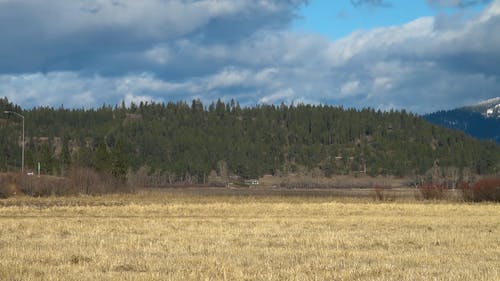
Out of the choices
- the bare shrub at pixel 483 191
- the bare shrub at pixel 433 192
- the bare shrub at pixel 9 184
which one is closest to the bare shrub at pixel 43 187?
the bare shrub at pixel 9 184

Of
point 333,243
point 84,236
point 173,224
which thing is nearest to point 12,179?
point 173,224

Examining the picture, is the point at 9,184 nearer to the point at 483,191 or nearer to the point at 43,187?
the point at 43,187

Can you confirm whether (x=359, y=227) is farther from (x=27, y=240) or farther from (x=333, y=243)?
(x=27, y=240)

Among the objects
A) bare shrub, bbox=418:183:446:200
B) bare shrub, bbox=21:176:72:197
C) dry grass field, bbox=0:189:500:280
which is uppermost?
bare shrub, bbox=21:176:72:197

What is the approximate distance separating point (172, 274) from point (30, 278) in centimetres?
340

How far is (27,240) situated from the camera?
85.2ft

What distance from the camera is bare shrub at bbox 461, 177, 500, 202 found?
246 feet

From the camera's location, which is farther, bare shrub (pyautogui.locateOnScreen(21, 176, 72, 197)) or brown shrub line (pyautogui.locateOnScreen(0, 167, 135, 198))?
bare shrub (pyautogui.locateOnScreen(21, 176, 72, 197))

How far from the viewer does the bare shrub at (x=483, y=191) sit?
74.9 meters

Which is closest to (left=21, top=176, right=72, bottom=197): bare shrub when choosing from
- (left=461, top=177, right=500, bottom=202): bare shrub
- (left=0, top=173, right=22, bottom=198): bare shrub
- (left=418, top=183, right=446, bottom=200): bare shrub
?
(left=0, top=173, right=22, bottom=198): bare shrub

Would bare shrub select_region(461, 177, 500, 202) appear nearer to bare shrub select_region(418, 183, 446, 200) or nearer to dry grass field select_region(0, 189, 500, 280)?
bare shrub select_region(418, 183, 446, 200)

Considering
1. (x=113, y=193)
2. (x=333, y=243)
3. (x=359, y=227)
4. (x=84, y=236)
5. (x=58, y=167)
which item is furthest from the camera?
(x=58, y=167)

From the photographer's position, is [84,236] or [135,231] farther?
[135,231]

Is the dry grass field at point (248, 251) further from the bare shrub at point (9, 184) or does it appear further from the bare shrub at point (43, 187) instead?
the bare shrub at point (43, 187)
